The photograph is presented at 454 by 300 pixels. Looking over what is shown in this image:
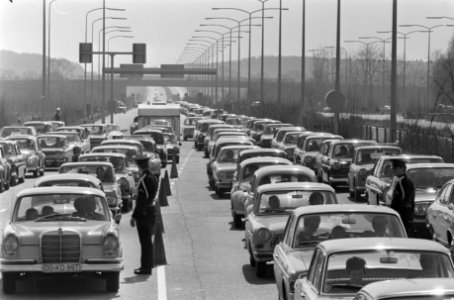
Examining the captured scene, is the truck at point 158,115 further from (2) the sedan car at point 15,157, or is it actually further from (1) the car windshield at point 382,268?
(1) the car windshield at point 382,268

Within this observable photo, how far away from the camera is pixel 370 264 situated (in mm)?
→ 10836

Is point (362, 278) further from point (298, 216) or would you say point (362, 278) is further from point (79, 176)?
point (79, 176)

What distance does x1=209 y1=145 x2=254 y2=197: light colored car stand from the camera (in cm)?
3397

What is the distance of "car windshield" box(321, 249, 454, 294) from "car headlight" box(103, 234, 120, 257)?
5.36 metres

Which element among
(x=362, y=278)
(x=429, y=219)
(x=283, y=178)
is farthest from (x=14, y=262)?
(x=283, y=178)

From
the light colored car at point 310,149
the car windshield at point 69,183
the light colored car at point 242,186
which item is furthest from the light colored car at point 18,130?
the car windshield at point 69,183

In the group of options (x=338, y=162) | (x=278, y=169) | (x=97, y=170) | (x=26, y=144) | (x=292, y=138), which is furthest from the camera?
(x=292, y=138)

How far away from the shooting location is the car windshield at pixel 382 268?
10680 millimetres

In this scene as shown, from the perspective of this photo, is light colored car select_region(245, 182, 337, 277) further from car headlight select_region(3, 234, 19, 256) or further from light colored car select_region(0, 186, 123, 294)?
car headlight select_region(3, 234, 19, 256)

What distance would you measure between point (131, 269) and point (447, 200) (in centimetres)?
497

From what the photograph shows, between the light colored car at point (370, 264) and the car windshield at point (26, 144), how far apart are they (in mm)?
33808

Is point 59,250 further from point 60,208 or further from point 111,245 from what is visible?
point 60,208

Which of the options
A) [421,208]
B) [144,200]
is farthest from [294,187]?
[421,208]

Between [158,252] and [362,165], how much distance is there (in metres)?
14.4
